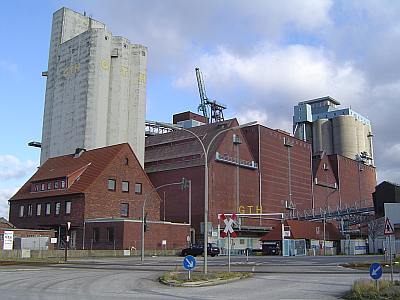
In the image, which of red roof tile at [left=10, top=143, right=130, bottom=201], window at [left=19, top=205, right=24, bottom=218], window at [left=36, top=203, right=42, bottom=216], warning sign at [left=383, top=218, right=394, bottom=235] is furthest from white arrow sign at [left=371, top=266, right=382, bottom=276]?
window at [left=19, top=205, right=24, bottom=218]

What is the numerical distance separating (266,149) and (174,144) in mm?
19264

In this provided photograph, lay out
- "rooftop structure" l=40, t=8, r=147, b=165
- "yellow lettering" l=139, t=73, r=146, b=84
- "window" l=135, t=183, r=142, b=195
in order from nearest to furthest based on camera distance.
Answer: "window" l=135, t=183, r=142, b=195 < "rooftop structure" l=40, t=8, r=147, b=165 < "yellow lettering" l=139, t=73, r=146, b=84

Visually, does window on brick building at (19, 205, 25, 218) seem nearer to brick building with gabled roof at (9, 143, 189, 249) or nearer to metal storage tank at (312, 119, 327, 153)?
brick building with gabled roof at (9, 143, 189, 249)

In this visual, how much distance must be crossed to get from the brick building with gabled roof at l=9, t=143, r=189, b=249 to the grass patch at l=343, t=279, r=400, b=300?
162 ft

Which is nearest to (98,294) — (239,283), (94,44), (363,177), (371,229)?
(239,283)

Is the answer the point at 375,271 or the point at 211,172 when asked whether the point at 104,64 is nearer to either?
the point at 211,172

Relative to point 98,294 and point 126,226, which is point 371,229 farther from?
point 98,294

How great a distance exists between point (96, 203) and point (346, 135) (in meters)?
115

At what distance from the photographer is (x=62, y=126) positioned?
3794 inches

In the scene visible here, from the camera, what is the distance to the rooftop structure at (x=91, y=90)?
303 feet

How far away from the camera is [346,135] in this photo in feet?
538

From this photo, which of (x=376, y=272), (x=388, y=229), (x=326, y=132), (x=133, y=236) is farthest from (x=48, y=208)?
(x=326, y=132)

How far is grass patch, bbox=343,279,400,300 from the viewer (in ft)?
48.6

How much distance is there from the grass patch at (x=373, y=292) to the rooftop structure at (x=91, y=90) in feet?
256
